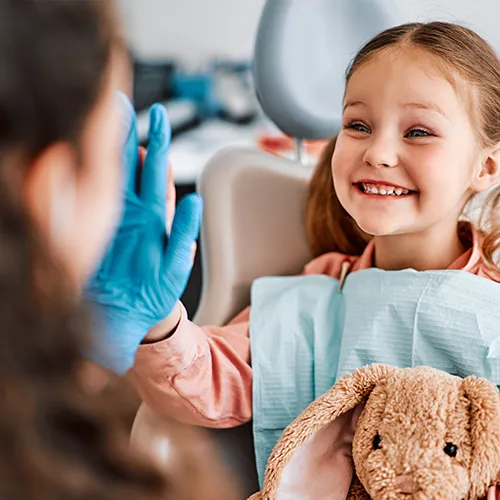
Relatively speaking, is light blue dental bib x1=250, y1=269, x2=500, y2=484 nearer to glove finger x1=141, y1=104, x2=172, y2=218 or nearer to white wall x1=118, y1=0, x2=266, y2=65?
glove finger x1=141, y1=104, x2=172, y2=218

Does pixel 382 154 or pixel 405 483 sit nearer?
pixel 405 483

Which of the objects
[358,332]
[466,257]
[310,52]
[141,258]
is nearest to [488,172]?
[466,257]

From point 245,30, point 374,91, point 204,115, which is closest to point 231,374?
point 374,91

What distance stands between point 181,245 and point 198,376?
21 cm

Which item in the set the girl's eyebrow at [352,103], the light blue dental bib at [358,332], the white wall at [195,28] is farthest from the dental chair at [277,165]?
the white wall at [195,28]

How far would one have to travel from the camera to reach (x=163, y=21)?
3.11 meters

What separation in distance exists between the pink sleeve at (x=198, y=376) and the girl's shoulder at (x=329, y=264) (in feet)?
0.60

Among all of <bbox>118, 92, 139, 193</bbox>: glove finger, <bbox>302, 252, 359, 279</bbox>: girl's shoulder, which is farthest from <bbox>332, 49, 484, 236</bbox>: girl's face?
<bbox>118, 92, 139, 193</bbox>: glove finger

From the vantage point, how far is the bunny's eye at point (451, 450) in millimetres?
792

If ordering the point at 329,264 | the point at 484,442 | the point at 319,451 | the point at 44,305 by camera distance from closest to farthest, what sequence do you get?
the point at 44,305, the point at 484,442, the point at 319,451, the point at 329,264

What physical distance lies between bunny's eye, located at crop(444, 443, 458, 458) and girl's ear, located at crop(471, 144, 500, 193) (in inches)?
15.6

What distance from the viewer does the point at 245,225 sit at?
4.13 ft

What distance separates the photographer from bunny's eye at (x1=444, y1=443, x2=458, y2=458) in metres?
0.79

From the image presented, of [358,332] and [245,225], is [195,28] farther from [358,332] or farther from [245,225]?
[358,332]
